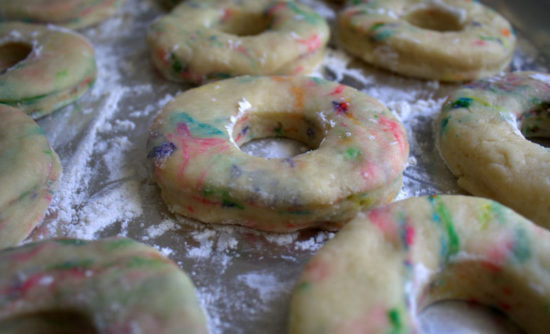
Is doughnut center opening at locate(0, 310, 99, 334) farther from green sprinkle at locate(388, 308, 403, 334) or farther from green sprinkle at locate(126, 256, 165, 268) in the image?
green sprinkle at locate(388, 308, 403, 334)

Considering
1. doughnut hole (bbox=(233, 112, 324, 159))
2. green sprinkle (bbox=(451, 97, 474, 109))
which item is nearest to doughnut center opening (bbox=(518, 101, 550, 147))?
green sprinkle (bbox=(451, 97, 474, 109))

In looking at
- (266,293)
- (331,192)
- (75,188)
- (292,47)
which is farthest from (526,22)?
(75,188)

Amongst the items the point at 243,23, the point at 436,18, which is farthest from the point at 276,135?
the point at 436,18

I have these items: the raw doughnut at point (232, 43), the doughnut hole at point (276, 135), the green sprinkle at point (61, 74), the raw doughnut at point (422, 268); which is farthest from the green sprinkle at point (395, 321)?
the green sprinkle at point (61, 74)

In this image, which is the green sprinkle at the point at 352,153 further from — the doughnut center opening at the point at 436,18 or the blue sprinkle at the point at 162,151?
the doughnut center opening at the point at 436,18

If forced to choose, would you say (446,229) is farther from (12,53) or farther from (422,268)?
(12,53)

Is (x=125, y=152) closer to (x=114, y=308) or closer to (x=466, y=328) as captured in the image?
(x=114, y=308)
